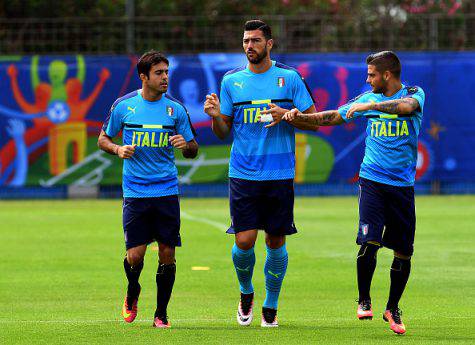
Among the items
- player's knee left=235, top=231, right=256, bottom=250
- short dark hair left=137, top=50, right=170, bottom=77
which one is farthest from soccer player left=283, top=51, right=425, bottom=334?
short dark hair left=137, top=50, right=170, bottom=77

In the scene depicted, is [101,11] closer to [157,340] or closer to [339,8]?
[339,8]

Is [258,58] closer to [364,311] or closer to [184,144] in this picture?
Result: [184,144]

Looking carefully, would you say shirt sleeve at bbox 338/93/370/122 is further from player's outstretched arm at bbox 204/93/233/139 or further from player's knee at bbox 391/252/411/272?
player's knee at bbox 391/252/411/272

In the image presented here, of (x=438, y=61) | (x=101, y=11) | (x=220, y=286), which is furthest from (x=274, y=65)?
(x=101, y=11)

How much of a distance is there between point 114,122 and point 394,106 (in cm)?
234

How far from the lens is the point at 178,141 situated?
10.1 meters

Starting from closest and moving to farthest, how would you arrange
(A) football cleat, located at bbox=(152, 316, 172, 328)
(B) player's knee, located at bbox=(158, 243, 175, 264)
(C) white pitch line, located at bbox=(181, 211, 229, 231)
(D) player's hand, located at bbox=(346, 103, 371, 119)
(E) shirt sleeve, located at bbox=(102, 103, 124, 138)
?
(D) player's hand, located at bbox=(346, 103, 371, 119), (A) football cleat, located at bbox=(152, 316, 172, 328), (B) player's knee, located at bbox=(158, 243, 175, 264), (E) shirt sleeve, located at bbox=(102, 103, 124, 138), (C) white pitch line, located at bbox=(181, 211, 229, 231)

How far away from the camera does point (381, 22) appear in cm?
2880

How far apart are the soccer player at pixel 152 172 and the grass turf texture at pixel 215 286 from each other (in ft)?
1.61

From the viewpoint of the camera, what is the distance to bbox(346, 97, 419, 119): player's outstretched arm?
9.66 m

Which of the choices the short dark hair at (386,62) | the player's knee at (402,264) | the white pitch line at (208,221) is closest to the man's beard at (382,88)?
the short dark hair at (386,62)

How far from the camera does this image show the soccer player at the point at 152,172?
33.6 feet

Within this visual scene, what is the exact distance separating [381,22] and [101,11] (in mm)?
6654

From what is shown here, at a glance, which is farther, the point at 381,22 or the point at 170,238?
the point at 381,22
